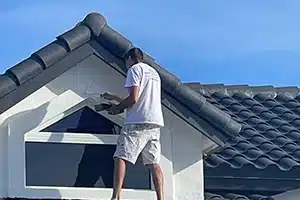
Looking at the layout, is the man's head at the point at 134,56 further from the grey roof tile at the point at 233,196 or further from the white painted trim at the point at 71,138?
the grey roof tile at the point at 233,196

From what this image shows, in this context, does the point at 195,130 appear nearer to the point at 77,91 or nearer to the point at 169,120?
the point at 169,120

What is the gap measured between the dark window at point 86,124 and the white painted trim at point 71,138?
0.05 m

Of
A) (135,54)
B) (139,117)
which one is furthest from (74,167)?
(135,54)

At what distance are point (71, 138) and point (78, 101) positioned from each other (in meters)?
0.38

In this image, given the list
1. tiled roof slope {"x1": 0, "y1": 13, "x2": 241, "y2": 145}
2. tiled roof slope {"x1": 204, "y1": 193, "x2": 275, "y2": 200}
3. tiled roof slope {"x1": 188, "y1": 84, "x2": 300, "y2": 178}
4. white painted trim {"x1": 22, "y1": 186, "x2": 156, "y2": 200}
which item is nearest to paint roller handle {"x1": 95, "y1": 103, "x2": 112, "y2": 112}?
tiled roof slope {"x1": 0, "y1": 13, "x2": 241, "y2": 145}

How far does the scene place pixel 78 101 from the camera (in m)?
9.68

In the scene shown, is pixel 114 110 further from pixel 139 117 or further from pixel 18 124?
pixel 18 124

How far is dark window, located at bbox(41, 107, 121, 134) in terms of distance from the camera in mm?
9656

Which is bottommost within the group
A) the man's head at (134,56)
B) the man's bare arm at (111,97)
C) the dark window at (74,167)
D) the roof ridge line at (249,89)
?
the dark window at (74,167)

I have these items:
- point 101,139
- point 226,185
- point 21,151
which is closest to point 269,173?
point 226,185

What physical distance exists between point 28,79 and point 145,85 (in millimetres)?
1149

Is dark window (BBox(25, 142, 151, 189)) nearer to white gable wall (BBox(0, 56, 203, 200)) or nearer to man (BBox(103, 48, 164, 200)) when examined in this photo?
white gable wall (BBox(0, 56, 203, 200))

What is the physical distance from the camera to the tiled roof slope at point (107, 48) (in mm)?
9219

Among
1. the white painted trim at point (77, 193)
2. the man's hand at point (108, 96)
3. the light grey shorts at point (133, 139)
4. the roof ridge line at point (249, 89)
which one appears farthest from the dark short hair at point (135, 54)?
the roof ridge line at point (249, 89)
